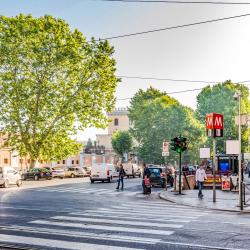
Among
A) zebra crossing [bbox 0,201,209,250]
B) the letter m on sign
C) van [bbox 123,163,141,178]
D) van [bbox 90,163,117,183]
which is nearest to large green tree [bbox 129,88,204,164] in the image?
van [bbox 123,163,141,178]

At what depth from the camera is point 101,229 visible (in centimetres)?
1155

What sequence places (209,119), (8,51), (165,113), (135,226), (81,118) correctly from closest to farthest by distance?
(135,226), (209,119), (8,51), (81,118), (165,113)

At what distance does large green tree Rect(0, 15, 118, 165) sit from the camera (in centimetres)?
4575

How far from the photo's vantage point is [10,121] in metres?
47.4

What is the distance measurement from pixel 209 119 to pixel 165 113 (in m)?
46.7

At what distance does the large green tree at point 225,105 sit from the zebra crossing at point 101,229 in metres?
48.7

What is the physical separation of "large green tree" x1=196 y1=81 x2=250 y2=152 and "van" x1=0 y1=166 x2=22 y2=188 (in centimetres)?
3687

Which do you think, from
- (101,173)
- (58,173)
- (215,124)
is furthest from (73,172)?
(215,124)

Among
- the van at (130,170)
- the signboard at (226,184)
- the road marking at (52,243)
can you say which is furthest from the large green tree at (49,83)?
the road marking at (52,243)

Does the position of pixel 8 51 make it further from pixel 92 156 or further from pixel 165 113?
pixel 92 156

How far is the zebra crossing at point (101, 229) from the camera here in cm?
958

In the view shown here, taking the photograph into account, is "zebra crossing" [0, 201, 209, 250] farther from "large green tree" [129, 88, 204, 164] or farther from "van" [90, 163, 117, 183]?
"large green tree" [129, 88, 204, 164]

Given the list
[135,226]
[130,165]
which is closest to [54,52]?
[130,165]

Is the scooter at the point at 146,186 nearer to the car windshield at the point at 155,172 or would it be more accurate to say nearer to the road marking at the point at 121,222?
the car windshield at the point at 155,172
